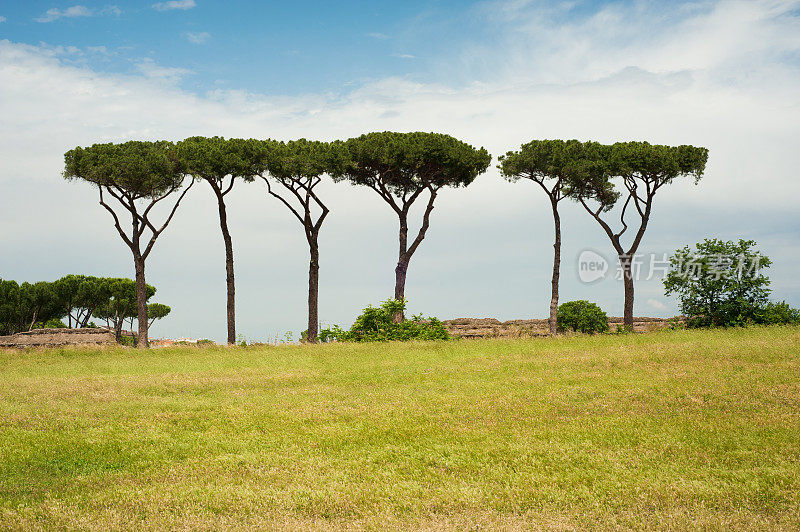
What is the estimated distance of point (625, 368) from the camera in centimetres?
1443

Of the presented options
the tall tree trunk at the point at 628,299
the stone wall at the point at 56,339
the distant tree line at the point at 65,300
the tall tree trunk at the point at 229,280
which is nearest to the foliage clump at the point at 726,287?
the tall tree trunk at the point at 628,299

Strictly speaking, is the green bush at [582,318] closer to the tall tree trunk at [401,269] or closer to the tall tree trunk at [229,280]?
the tall tree trunk at [401,269]

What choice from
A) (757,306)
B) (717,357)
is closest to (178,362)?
(717,357)

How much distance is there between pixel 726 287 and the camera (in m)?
23.3

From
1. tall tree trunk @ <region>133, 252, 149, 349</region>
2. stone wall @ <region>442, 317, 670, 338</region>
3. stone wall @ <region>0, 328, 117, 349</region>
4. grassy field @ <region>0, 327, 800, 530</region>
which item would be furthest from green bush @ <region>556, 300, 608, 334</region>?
stone wall @ <region>0, 328, 117, 349</region>

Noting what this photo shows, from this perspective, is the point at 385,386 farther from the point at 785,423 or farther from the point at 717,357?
the point at 717,357

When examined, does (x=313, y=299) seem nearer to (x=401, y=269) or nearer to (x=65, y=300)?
(x=401, y=269)

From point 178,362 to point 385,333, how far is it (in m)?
8.30

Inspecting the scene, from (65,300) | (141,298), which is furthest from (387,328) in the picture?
(65,300)

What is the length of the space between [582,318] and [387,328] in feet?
32.8

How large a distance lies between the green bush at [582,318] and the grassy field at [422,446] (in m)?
12.9

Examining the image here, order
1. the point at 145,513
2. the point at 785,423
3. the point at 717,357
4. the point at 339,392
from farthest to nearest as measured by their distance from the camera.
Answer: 1. the point at 717,357
2. the point at 339,392
3. the point at 785,423
4. the point at 145,513

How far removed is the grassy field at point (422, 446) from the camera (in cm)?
668

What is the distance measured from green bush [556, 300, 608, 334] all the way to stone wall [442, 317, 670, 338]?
0.91 metres
